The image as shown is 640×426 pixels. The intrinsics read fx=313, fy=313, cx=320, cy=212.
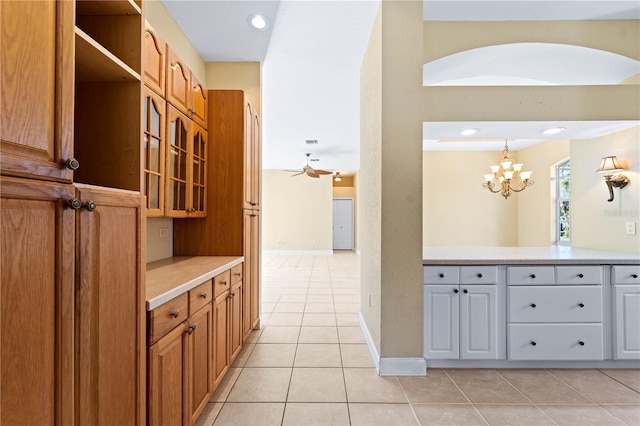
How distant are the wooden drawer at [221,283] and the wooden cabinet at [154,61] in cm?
126

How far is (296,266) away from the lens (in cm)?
780

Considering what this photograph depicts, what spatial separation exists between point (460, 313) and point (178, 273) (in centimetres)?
211

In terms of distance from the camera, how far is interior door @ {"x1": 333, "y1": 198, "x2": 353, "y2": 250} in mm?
12008

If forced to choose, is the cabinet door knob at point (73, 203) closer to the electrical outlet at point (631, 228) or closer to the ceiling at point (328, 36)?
the ceiling at point (328, 36)

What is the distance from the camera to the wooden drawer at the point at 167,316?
4.48ft

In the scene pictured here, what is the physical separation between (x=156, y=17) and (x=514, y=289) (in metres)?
3.60

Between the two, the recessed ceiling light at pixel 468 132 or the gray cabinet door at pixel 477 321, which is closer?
the gray cabinet door at pixel 477 321

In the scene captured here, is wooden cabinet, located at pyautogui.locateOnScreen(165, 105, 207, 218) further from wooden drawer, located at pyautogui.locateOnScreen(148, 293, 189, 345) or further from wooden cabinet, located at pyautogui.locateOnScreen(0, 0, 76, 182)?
wooden cabinet, located at pyautogui.locateOnScreen(0, 0, 76, 182)

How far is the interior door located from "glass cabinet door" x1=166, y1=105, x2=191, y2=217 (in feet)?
31.9

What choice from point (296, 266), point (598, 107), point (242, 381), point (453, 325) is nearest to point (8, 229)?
point (242, 381)

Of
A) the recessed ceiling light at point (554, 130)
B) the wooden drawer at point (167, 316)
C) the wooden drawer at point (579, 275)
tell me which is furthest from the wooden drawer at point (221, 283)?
the recessed ceiling light at point (554, 130)

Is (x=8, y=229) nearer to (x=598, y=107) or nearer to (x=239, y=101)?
(x=239, y=101)

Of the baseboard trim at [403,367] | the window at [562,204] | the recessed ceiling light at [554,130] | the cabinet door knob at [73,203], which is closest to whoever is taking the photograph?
the cabinet door knob at [73,203]

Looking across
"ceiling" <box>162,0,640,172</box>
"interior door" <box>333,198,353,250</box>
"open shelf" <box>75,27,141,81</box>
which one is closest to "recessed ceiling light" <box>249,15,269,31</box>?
"ceiling" <box>162,0,640,172</box>
